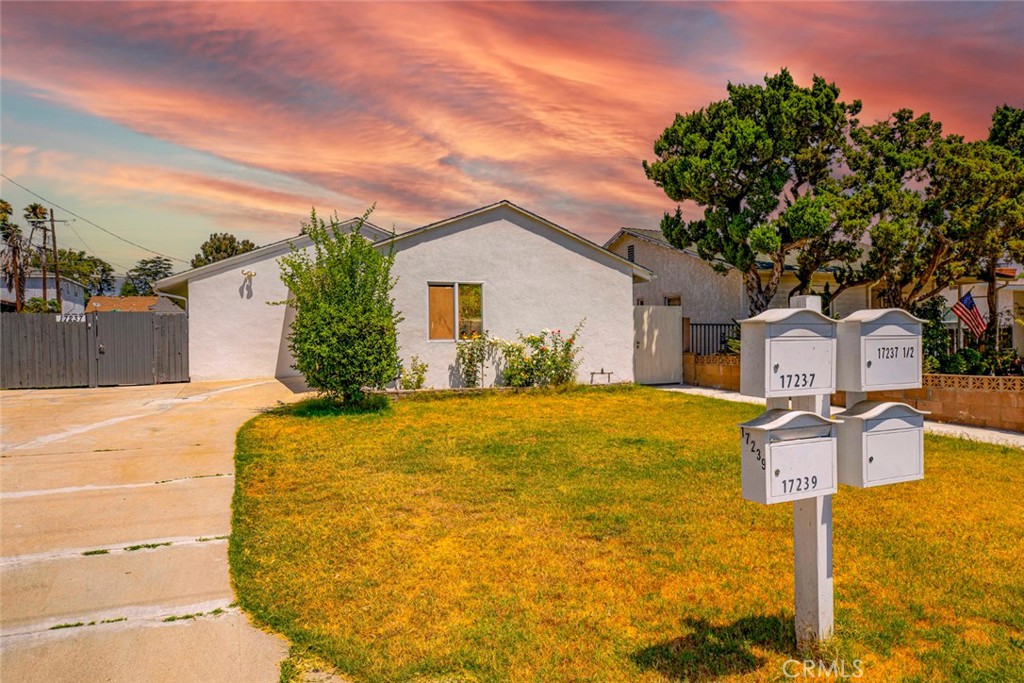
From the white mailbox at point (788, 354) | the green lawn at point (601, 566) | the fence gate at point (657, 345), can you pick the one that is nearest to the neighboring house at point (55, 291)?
the fence gate at point (657, 345)

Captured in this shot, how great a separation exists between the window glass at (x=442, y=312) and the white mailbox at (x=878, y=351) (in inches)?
461

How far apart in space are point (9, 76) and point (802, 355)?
43.5ft

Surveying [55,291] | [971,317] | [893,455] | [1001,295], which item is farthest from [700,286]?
[55,291]

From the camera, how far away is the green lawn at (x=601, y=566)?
10.8ft

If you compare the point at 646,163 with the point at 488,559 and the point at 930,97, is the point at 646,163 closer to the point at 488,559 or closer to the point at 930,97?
the point at 930,97

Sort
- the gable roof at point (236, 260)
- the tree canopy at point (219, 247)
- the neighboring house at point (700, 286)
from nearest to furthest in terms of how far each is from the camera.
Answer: the gable roof at point (236, 260), the neighboring house at point (700, 286), the tree canopy at point (219, 247)

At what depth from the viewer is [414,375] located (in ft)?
45.9

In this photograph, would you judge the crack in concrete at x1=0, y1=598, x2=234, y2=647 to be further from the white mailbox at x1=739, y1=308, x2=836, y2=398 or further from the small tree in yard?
the small tree in yard

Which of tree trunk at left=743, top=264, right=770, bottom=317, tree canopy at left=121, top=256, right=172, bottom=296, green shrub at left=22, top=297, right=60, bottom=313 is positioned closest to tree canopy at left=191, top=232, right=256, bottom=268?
green shrub at left=22, top=297, right=60, bottom=313

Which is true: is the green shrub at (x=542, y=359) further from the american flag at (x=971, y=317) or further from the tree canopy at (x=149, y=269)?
the tree canopy at (x=149, y=269)

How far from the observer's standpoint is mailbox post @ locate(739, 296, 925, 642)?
288 cm

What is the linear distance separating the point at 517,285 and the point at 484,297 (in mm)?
934

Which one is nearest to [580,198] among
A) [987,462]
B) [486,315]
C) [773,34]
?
[486,315]

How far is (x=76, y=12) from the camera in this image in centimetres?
926
